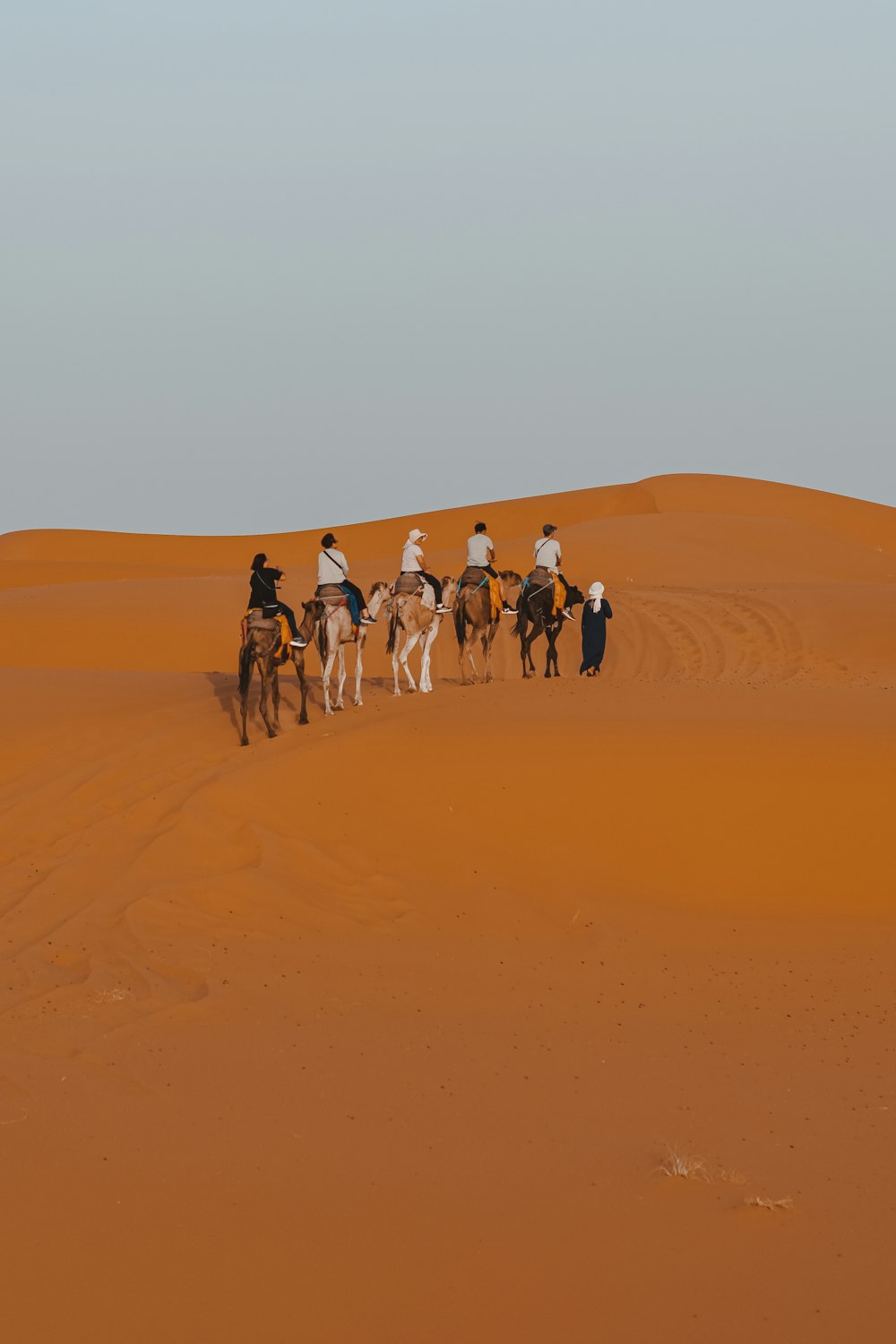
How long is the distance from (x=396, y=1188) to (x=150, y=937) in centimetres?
476

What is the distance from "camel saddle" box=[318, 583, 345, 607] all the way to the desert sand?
1.44 metres

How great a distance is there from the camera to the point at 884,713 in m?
17.2

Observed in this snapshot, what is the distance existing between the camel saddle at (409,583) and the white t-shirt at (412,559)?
0.25 feet

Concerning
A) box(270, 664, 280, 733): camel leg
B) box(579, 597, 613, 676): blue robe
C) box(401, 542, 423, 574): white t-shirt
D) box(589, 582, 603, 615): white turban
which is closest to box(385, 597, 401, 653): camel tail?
box(401, 542, 423, 574): white t-shirt

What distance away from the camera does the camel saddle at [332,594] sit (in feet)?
61.6

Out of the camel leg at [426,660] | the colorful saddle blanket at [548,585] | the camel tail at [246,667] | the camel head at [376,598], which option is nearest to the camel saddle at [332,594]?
the camel head at [376,598]

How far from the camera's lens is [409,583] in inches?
789

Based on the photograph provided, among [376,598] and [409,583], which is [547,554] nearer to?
[409,583]

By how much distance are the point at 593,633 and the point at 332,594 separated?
5653 millimetres

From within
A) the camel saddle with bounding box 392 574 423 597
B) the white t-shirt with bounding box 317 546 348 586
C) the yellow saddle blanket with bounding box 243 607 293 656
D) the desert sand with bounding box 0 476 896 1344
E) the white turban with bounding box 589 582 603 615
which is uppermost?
the white t-shirt with bounding box 317 546 348 586

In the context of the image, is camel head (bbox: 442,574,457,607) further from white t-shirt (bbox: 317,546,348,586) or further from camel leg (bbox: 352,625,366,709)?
white t-shirt (bbox: 317,546,348,586)

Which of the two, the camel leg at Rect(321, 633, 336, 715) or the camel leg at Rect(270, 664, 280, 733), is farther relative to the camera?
the camel leg at Rect(321, 633, 336, 715)

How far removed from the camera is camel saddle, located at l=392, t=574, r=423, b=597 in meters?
20.0

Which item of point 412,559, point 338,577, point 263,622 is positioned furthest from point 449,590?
point 263,622
